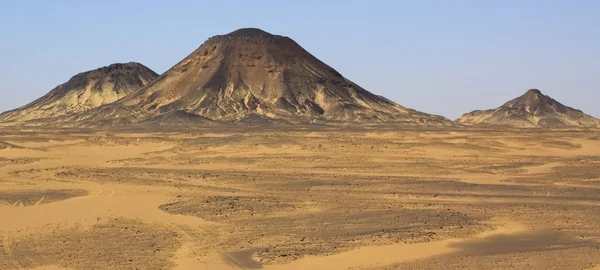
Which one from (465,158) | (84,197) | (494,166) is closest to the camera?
(84,197)

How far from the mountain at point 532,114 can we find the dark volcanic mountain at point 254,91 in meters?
36.6

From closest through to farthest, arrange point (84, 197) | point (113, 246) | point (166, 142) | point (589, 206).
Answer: point (113, 246) < point (589, 206) < point (84, 197) < point (166, 142)

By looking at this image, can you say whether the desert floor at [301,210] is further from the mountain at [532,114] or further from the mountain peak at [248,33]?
the mountain at [532,114]

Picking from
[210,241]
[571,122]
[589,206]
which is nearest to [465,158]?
[589,206]


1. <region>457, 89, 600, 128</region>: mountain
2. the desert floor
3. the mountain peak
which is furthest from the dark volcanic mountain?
the desert floor

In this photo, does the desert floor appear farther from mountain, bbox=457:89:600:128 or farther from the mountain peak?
mountain, bbox=457:89:600:128

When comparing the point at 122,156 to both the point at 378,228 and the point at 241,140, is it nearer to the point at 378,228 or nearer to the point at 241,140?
the point at 241,140

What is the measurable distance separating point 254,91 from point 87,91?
140 feet

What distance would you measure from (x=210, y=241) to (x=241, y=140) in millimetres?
28289

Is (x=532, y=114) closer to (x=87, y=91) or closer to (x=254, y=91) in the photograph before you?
(x=254, y=91)

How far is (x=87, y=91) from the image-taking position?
127 m

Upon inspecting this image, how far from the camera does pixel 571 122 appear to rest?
431 ft

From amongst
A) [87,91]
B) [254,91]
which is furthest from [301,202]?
[87,91]

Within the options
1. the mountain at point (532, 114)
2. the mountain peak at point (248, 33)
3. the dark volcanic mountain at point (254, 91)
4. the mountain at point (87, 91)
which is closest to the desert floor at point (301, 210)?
the dark volcanic mountain at point (254, 91)
